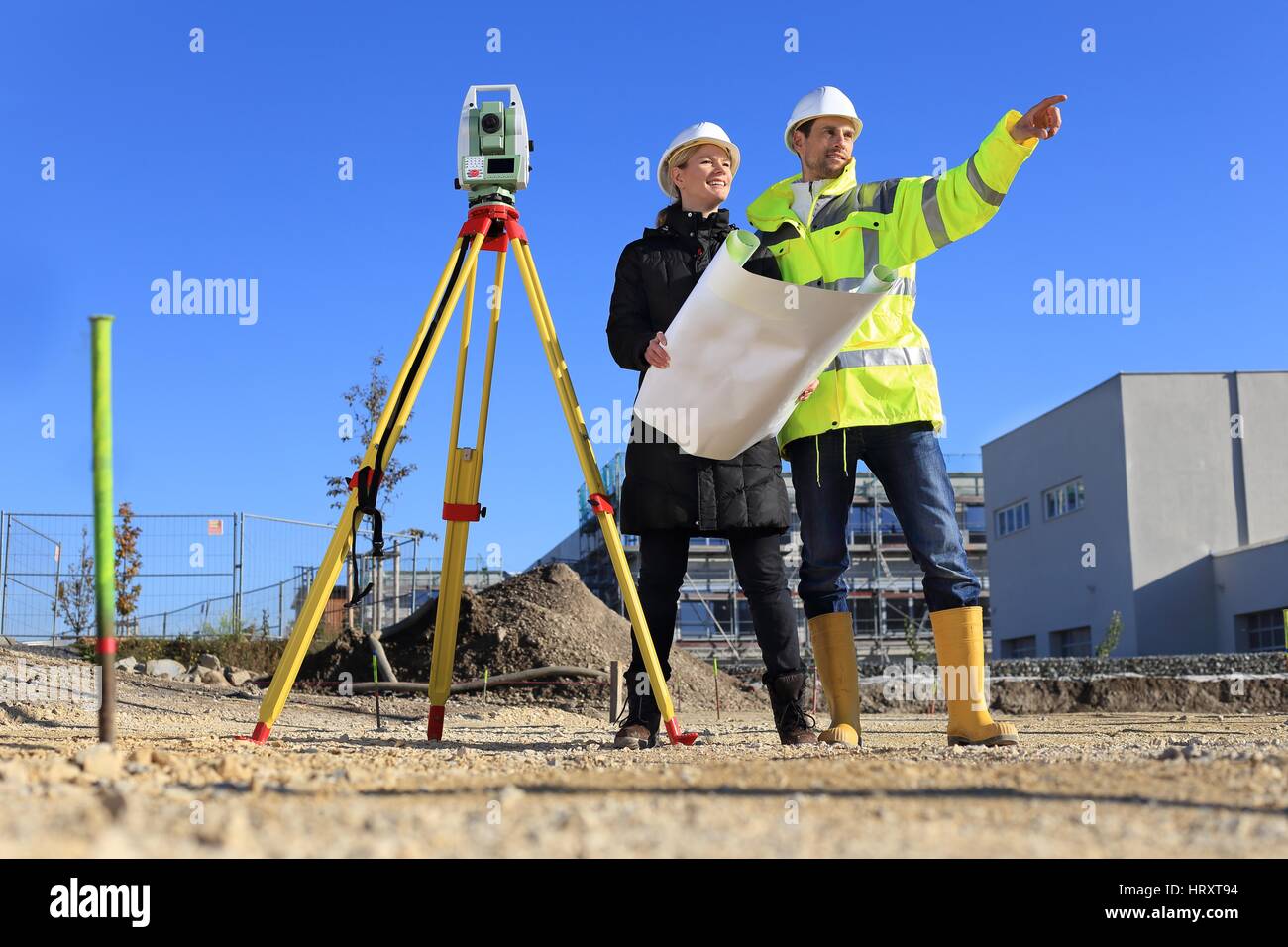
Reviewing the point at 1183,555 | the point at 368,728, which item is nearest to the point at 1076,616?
the point at 1183,555

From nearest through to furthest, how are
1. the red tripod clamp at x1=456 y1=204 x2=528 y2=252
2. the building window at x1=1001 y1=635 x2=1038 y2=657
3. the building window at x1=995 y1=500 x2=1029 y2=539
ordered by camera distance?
the red tripod clamp at x1=456 y1=204 x2=528 y2=252 → the building window at x1=1001 y1=635 x2=1038 y2=657 → the building window at x1=995 y1=500 x2=1029 y2=539

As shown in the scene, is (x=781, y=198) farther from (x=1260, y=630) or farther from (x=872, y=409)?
(x=1260, y=630)

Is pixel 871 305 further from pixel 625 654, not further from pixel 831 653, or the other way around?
pixel 625 654

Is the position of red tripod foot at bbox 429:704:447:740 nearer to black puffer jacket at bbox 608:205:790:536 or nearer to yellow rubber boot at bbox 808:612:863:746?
black puffer jacket at bbox 608:205:790:536

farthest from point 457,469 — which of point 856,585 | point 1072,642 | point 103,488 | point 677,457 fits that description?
point 856,585

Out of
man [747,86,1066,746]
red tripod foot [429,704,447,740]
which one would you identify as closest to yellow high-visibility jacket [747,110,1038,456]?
man [747,86,1066,746]

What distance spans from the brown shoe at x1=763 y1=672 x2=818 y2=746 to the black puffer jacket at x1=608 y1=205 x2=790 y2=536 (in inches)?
19.5

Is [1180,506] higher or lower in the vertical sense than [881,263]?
higher

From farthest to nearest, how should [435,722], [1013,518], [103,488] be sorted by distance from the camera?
[1013,518] < [435,722] < [103,488]

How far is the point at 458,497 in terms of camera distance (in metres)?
4.14

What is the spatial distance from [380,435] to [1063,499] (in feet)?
71.7

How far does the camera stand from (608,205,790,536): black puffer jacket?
12.1ft
